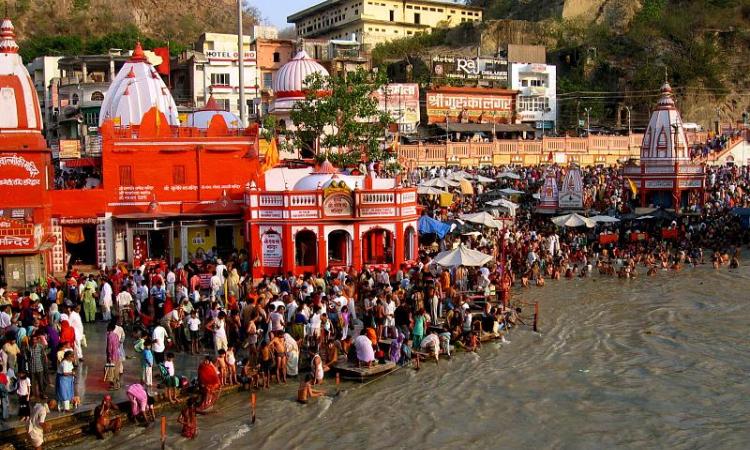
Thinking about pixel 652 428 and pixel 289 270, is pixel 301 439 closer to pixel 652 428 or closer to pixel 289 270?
pixel 652 428


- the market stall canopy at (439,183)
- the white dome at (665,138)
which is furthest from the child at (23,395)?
the white dome at (665,138)

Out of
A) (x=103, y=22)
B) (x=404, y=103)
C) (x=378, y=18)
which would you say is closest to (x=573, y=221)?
(x=404, y=103)

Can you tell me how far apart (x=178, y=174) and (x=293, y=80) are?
12223mm

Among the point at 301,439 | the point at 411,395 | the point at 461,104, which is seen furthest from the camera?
the point at 461,104

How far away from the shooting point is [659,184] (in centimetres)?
3691

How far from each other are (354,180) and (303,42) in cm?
3535

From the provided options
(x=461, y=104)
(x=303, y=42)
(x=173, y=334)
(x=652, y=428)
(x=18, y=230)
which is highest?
(x=303, y=42)

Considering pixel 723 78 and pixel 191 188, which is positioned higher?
pixel 723 78

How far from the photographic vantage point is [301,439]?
42.1 feet

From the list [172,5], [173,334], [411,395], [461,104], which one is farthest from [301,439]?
[172,5]

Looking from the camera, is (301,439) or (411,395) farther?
(411,395)

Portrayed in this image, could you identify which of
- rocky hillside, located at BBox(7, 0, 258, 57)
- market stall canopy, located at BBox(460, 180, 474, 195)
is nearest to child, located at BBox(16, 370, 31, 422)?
market stall canopy, located at BBox(460, 180, 474, 195)

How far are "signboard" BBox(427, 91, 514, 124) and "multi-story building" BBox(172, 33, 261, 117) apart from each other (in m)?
11.2

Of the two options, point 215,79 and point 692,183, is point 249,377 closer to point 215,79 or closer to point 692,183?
point 692,183
